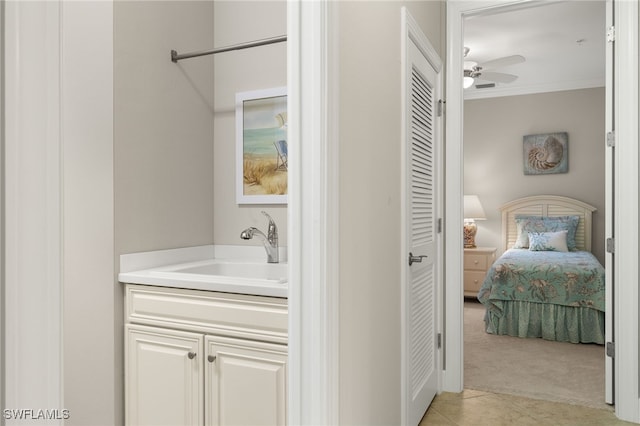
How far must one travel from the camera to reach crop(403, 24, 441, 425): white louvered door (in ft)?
7.35

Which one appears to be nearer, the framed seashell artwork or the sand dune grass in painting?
the sand dune grass in painting

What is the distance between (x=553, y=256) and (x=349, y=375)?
4147mm

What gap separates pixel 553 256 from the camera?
16.4ft

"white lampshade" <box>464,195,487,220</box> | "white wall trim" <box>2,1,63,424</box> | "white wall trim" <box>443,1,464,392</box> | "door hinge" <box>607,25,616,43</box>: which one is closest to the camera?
"white wall trim" <box>2,1,63,424</box>

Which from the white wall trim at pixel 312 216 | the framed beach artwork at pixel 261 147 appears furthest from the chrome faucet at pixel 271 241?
the white wall trim at pixel 312 216

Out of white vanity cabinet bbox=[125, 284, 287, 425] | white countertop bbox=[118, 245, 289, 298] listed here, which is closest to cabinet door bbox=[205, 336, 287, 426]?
white vanity cabinet bbox=[125, 284, 287, 425]

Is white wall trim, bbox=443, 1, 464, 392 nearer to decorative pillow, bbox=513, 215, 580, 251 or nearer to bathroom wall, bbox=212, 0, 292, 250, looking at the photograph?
bathroom wall, bbox=212, 0, 292, 250

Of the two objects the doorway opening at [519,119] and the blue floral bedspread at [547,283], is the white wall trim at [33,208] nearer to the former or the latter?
the doorway opening at [519,119]

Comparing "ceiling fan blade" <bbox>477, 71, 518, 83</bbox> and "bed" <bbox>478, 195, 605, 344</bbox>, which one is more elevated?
"ceiling fan blade" <bbox>477, 71, 518, 83</bbox>

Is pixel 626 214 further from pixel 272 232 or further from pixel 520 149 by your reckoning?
pixel 520 149

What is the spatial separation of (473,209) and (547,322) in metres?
2.19

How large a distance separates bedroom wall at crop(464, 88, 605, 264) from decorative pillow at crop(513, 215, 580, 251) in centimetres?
29

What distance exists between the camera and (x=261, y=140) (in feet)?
8.80

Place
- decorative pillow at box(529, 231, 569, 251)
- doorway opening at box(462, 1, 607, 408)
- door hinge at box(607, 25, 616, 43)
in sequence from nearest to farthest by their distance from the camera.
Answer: door hinge at box(607, 25, 616, 43), doorway opening at box(462, 1, 607, 408), decorative pillow at box(529, 231, 569, 251)
